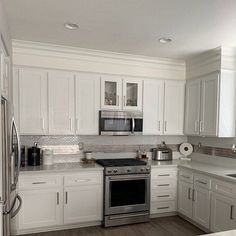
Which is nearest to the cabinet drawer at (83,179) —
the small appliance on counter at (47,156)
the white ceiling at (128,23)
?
the small appliance on counter at (47,156)

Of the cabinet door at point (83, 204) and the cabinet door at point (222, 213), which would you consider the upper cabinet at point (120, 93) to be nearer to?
the cabinet door at point (83, 204)

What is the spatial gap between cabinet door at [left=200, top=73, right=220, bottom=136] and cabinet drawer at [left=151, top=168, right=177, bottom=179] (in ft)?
2.59

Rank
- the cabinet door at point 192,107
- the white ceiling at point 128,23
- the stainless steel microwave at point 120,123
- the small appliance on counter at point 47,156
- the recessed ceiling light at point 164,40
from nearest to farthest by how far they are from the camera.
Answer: the white ceiling at point 128,23
the recessed ceiling light at point 164,40
the small appliance on counter at point 47,156
the stainless steel microwave at point 120,123
the cabinet door at point 192,107

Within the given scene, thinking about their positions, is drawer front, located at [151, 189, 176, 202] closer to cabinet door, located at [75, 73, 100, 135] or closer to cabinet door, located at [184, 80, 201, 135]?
cabinet door, located at [184, 80, 201, 135]

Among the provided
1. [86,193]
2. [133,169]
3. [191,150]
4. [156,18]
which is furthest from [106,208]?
[156,18]

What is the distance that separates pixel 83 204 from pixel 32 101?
1.65 meters

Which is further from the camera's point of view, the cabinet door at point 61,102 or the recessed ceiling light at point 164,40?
the cabinet door at point 61,102

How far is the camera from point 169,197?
12.3 feet

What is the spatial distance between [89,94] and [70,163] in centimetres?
112

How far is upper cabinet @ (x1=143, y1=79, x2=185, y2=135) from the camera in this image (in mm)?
3896

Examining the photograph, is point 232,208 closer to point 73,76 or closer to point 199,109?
point 199,109

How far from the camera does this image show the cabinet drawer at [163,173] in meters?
3.64

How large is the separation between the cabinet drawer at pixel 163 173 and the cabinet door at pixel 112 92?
46.7 inches

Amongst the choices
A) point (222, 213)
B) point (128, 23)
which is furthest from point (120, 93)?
point (222, 213)
